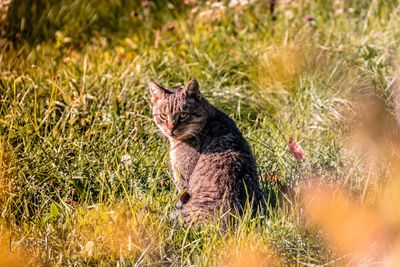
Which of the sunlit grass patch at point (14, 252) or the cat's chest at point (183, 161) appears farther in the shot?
the cat's chest at point (183, 161)

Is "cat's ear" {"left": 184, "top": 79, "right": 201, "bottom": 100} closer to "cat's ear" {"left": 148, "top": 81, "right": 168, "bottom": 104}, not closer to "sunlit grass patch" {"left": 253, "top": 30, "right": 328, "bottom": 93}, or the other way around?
"cat's ear" {"left": 148, "top": 81, "right": 168, "bottom": 104}

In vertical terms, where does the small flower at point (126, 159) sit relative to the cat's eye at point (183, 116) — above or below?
below

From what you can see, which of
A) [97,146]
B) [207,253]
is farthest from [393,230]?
[97,146]

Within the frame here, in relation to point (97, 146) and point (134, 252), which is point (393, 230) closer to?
point (134, 252)

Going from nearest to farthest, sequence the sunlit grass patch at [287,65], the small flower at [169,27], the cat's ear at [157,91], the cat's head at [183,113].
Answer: the cat's head at [183,113] < the cat's ear at [157,91] < the sunlit grass patch at [287,65] < the small flower at [169,27]

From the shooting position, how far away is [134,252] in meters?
3.69

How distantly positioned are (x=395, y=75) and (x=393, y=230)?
8.85ft

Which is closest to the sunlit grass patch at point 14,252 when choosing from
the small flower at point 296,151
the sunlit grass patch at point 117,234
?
the sunlit grass patch at point 117,234

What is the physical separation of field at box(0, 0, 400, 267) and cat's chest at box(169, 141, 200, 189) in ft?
0.24

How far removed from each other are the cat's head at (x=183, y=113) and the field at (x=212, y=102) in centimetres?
16

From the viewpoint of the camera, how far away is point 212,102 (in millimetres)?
5848

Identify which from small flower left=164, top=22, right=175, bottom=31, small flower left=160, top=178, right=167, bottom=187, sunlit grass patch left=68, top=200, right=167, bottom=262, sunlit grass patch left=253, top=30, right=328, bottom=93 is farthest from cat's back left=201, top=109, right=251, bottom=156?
small flower left=164, top=22, right=175, bottom=31

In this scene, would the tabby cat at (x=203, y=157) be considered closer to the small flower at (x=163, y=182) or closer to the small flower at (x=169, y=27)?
the small flower at (x=163, y=182)

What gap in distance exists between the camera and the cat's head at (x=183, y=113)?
15.2ft
